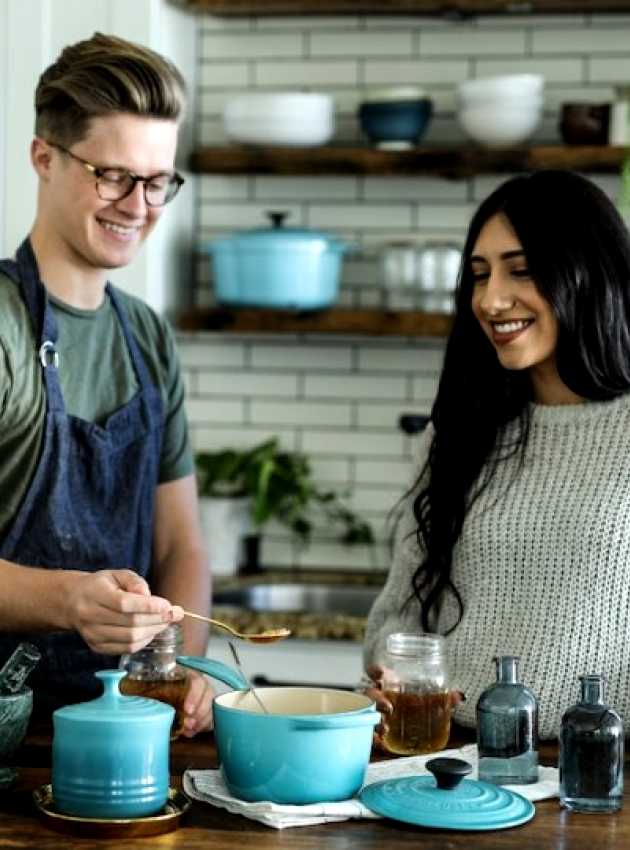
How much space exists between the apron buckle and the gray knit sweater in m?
0.72

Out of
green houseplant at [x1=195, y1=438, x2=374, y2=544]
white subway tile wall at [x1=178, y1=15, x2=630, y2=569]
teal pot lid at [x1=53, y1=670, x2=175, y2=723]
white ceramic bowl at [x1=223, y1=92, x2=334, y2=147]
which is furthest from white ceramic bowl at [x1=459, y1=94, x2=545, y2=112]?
teal pot lid at [x1=53, y1=670, x2=175, y2=723]

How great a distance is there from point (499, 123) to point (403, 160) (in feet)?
0.96

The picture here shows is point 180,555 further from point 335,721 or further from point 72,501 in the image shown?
point 335,721

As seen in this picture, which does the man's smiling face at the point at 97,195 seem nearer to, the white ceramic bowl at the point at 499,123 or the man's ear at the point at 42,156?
the man's ear at the point at 42,156

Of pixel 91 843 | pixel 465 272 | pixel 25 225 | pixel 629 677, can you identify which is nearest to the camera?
pixel 91 843

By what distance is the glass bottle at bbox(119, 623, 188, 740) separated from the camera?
255cm

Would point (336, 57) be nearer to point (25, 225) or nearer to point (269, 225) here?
point (269, 225)

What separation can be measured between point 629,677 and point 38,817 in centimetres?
109

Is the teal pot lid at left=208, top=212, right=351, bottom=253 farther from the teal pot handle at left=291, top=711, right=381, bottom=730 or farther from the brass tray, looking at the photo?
the brass tray

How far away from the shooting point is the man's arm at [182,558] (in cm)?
318

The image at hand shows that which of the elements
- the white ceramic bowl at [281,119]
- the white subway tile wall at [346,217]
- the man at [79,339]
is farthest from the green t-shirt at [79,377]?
the white subway tile wall at [346,217]

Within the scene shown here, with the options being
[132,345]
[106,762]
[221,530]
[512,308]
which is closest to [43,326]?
[132,345]

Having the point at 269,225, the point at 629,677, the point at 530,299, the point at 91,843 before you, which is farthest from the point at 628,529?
the point at 269,225

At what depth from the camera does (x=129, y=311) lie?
322 centimetres
